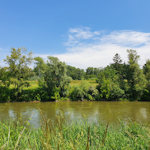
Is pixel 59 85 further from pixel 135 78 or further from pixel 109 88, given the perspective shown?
pixel 135 78

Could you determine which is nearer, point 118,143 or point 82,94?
point 118,143

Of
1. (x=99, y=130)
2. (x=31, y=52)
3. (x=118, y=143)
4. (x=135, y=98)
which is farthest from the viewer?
(x=31, y=52)

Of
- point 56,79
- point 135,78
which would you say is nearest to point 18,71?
point 56,79

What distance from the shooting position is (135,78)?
27594mm

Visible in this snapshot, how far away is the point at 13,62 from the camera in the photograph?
28.5m

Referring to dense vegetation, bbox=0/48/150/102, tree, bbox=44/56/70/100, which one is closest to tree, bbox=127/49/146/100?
dense vegetation, bbox=0/48/150/102

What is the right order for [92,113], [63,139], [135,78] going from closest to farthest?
[63,139]
[92,113]
[135,78]

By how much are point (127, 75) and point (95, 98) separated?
8300 millimetres

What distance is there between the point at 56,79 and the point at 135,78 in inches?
617

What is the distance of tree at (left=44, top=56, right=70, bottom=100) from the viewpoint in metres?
27.6

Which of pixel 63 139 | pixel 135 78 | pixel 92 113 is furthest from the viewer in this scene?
pixel 135 78

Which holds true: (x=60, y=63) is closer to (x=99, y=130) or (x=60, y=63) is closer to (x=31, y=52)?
(x=31, y=52)

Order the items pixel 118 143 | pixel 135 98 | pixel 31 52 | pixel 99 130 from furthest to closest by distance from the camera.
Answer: pixel 31 52
pixel 135 98
pixel 99 130
pixel 118 143

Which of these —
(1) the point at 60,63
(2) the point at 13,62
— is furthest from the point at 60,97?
(2) the point at 13,62
